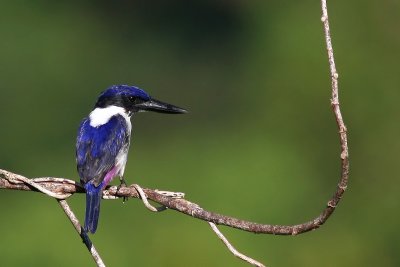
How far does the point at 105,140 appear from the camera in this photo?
14.4 ft

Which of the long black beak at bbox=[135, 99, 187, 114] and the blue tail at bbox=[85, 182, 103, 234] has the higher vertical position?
the long black beak at bbox=[135, 99, 187, 114]

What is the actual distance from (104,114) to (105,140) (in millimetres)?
190

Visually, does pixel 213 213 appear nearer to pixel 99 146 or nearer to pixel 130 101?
pixel 99 146

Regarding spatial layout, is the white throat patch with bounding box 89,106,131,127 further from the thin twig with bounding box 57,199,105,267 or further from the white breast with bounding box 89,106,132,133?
the thin twig with bounding box 57,199,105,267

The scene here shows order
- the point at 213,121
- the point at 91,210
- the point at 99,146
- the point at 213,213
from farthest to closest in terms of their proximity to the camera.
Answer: the point at 213,121, the point at 99,146, the point at 91,210, the point at 213,213

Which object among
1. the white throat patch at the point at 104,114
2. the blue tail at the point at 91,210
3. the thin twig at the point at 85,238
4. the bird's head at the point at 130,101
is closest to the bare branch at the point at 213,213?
the thin twig at the point at 85,238

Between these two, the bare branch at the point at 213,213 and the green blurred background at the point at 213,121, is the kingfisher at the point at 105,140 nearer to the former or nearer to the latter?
the bare branch at the point at 213,213

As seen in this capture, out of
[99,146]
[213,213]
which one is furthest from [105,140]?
[213,213]

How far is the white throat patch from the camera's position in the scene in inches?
177

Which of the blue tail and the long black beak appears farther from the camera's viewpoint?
the long black beak

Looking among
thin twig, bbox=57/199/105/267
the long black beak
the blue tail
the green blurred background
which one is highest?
the long black beak

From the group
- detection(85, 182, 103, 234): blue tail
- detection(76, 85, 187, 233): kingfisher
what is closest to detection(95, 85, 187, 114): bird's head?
detection(76, 85, 187, 233): kingfisher

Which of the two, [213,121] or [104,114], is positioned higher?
[104,114]

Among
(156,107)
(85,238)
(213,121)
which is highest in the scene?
(156,107)
